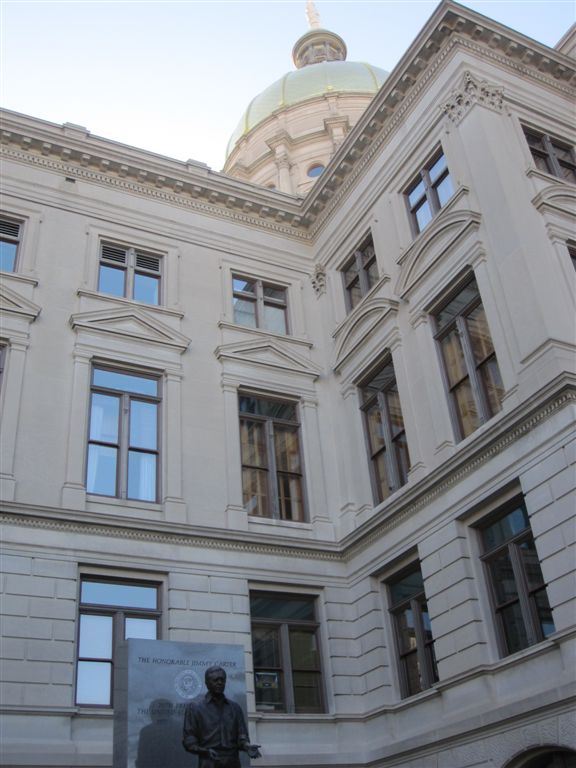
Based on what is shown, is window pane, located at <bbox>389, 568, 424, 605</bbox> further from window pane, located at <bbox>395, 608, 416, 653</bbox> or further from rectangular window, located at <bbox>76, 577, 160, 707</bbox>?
rectangular window, located at <bbox>76, 577, 160, 707</bbox>

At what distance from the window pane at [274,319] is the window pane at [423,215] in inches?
194

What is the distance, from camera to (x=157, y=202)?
2289cm

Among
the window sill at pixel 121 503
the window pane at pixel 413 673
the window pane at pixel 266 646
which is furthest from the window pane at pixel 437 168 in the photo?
the window pane at pixel 266 646

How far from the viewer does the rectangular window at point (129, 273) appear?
69.2 ft

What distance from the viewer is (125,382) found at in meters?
19.6

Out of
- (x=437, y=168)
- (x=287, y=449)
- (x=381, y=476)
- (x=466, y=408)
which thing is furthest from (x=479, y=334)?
(x=287, y=449)

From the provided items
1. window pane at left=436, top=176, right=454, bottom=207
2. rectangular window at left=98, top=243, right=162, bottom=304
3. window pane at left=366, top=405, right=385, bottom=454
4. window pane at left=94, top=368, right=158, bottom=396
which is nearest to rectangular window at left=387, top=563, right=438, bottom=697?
window pane at left=366, top=405, right=385, bottom=454

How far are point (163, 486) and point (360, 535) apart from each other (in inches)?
171

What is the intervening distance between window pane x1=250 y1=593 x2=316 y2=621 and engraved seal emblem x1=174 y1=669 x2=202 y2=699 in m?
5.44

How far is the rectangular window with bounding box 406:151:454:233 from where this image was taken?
1919cm

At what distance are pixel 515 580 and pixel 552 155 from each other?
953 cm

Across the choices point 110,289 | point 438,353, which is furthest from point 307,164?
point 438,353

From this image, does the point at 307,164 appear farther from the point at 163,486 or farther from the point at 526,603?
the point at 526,603

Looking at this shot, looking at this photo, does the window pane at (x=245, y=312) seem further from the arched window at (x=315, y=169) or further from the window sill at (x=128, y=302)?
the arched window at (x=315, y=169)
